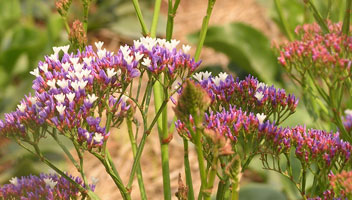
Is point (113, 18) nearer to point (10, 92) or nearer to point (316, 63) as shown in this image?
point (10, 92)

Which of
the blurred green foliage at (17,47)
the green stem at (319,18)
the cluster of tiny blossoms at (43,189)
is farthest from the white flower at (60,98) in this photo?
the blurred green foliage at (17,47)

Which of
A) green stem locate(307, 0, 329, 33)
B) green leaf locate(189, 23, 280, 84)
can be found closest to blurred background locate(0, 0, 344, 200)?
green leaf locate(189, 23, 280, 84)

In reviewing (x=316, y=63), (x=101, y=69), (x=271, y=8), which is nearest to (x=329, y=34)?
(x=316, y=63)

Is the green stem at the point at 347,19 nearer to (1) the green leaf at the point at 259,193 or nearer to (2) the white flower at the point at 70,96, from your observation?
(2) the white flower at the point at 70,96

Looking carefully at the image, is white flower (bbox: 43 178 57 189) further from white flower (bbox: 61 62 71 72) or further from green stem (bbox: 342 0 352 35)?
green stem (bbox: 342 0 352 35)

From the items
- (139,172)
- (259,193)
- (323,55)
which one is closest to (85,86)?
(139,172)

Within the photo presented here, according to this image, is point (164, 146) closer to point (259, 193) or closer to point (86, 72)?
point (86, 72)
